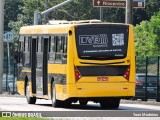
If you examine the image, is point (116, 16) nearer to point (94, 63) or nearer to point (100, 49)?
point (100, 49)

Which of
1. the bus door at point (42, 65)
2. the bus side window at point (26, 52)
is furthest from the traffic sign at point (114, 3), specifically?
the bus door at point (42, 65)

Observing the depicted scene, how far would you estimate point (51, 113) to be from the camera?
25734mm

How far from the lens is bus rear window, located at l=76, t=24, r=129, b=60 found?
30312mm

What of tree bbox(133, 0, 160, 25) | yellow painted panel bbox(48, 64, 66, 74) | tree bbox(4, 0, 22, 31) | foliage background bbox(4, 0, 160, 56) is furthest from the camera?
tree bbox(4, 0, 22, 31)

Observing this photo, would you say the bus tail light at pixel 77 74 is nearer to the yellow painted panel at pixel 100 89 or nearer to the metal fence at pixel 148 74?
the yellow painted panel at pixel 100 89

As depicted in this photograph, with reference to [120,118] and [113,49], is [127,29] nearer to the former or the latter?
[113,49]

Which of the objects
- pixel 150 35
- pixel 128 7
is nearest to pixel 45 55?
pixel 128 7

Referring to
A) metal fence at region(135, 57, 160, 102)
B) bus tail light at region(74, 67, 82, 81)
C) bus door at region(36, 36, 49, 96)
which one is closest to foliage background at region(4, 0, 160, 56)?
metal fence at region(135, 57, 160, 102)

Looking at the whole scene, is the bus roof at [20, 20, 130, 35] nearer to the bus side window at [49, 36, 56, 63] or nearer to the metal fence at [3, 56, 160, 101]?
the bus side window at [49, 36, 56, 63]

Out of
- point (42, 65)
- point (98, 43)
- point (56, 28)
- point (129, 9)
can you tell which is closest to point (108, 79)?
point (98, 43)

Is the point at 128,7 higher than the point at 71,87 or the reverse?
higher

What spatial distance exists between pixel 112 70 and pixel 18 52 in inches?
296

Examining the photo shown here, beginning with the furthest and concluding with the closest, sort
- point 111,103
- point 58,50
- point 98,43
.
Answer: point 111,103 → point 58,50 → point 98,43

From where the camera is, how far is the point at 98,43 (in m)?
30.5
